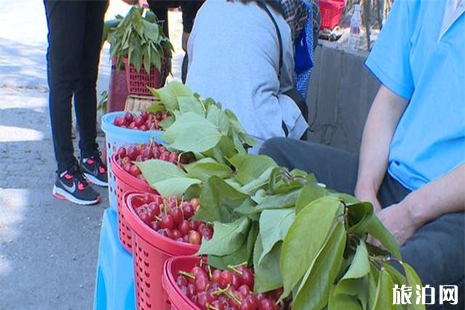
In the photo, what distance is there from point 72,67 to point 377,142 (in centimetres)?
203

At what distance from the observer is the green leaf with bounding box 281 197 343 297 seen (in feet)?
3.91

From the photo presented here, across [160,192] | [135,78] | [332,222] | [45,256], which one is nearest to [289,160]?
[160,192]

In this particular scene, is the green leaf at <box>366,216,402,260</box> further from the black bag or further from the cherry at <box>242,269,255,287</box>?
the black bag

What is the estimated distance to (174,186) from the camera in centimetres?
166

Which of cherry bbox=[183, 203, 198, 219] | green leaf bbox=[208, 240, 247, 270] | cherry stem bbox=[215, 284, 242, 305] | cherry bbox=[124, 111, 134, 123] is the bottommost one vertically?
cherry bbox=[124, 111, 134, 123]

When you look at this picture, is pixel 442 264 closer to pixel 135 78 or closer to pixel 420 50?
pixel 420 50

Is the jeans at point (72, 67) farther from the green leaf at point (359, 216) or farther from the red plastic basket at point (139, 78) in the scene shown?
the green leaf at point (359, 216)

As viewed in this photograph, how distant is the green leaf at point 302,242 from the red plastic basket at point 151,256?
0.33 meters

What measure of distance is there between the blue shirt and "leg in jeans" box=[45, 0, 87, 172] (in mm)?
1891

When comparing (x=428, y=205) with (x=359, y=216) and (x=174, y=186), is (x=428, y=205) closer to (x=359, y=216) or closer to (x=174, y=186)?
(x=359, y=216)

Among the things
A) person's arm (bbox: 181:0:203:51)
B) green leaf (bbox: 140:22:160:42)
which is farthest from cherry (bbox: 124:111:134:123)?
person's arm (bbox: 181:0:203:51)

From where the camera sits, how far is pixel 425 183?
1892 mm

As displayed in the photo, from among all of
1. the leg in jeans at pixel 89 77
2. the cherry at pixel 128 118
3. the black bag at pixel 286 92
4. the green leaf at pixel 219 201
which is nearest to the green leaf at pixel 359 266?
the green leaf at pixel 219 201

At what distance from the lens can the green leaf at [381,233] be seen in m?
1.29
